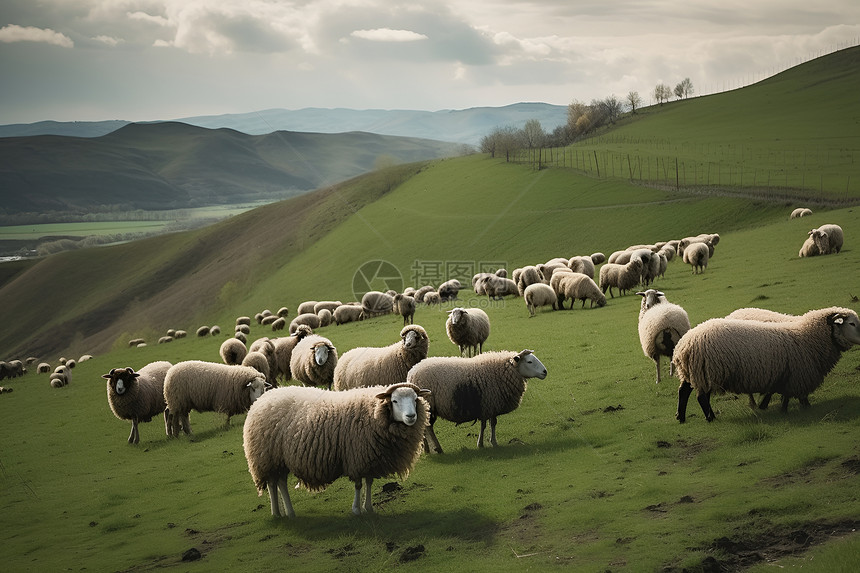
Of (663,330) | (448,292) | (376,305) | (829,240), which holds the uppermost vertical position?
(829,240)

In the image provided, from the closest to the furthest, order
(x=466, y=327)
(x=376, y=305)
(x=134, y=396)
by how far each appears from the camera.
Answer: (x=134, y=396) < (x=466, y=327) < (x=376, y=305)

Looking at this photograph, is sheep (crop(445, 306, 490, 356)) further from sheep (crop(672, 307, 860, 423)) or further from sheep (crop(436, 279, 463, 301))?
sheep (crop(436, 279, 463, 301))

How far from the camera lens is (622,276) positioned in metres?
26.3

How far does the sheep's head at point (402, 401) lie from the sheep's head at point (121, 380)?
1007cm

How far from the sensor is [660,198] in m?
52.5

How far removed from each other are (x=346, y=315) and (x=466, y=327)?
17.3 metres

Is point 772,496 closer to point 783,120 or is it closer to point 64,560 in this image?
point 64,560

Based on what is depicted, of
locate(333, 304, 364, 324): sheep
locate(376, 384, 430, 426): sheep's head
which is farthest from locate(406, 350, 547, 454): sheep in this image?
locate(333, 304, 364, 324): sheep

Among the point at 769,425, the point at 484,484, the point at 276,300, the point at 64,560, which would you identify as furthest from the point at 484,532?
the point at 276,300

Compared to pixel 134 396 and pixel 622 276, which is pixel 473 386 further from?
pixel 622 276

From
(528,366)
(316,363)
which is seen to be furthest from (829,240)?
Answer: (316,363)

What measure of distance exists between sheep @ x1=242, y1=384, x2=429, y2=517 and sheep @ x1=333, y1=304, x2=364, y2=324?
24.9 meters

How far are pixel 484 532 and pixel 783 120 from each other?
93.6 m

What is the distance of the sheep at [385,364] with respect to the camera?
13547 mm
